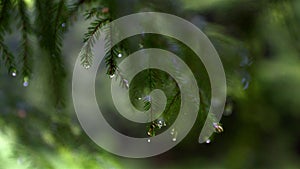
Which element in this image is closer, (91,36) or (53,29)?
(91,36)

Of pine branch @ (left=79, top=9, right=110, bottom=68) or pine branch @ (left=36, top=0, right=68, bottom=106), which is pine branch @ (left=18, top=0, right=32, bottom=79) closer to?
pine branch @ (left=36, top=0, right=68, bottom=106)

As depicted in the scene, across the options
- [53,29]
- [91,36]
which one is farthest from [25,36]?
[91,36]

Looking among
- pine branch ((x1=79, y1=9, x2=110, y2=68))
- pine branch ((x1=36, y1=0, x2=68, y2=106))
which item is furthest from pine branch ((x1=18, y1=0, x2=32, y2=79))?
pine branch ((x1=79, y1=9, x2=110, y2=68))

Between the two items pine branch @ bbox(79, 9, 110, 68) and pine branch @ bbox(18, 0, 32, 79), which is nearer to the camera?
pine branch @ bbox(79, 9, 110, 68)

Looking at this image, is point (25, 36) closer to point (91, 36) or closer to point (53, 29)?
point (53, 29)

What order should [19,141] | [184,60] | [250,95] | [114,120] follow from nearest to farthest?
[184,60] → [19,141] → [250,95] → [114,120]

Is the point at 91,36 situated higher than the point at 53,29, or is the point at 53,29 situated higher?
the point at 53,29

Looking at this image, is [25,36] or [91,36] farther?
[25,36]

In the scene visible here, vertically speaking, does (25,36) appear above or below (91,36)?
above

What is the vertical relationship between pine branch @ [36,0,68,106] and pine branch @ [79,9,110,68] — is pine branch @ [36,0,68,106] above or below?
above

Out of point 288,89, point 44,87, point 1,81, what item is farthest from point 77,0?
point 288,89

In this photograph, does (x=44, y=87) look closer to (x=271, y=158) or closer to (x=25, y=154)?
(x=25, y=154)
